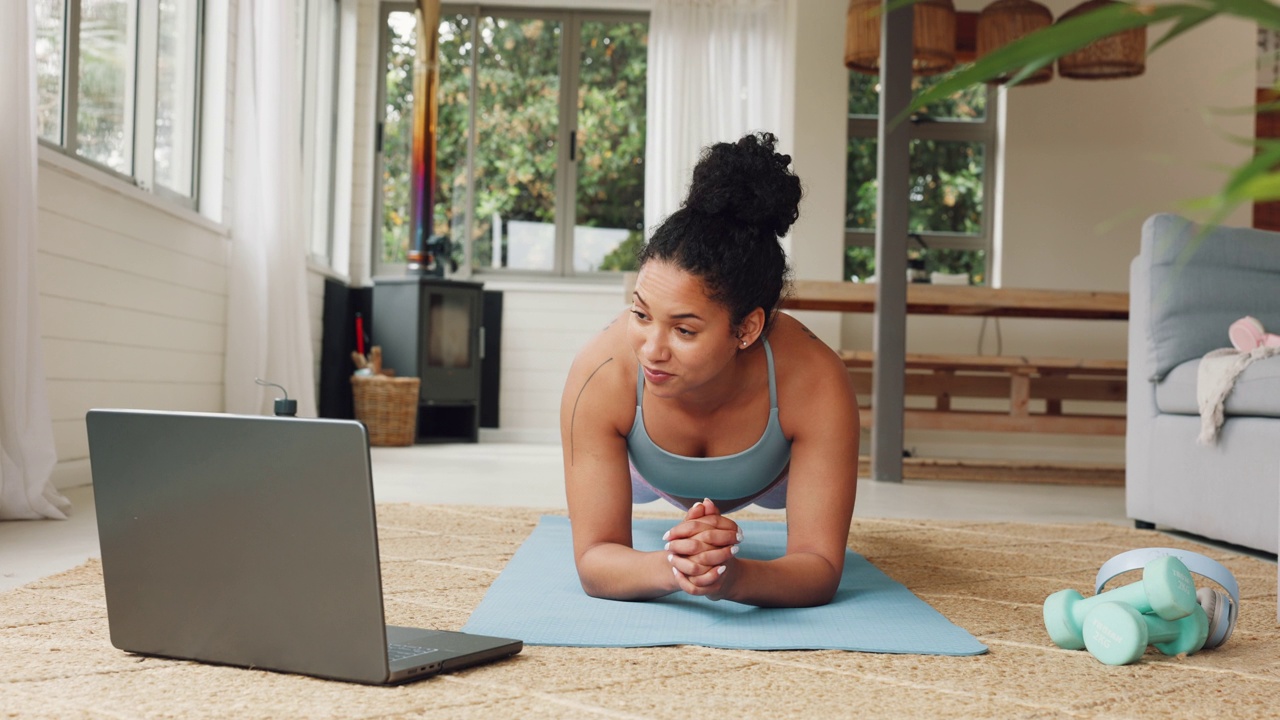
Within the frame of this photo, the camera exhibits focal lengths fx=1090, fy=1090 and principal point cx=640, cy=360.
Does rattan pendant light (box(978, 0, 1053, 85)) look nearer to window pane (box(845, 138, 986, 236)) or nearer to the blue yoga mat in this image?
window pane (box(845, 138, 986, 236))

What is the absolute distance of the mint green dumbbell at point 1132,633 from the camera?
4.34 ft

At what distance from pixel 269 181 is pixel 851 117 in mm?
3210

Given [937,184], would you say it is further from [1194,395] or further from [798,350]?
[798,350]

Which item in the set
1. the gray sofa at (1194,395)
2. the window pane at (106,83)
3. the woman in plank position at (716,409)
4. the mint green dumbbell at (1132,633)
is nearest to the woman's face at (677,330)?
the woman in plank position at (716,409)

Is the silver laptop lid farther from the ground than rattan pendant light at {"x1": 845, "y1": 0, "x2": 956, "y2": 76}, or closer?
closer

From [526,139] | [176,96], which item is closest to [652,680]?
[176,96]

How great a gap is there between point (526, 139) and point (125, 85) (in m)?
3.08

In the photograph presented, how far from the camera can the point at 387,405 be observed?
18.5 feet

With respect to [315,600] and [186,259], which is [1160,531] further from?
[186,259]

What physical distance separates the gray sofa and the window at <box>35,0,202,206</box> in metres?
3.05

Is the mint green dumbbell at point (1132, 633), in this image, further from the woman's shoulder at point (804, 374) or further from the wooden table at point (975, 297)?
the wooden table at point (975, 297)

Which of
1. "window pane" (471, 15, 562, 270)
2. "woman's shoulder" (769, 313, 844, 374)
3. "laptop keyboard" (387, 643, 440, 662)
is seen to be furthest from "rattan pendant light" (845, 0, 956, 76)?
"laptop keyboard" (387, 643, 440, 662)

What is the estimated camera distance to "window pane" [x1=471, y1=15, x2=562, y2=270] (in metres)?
6.55

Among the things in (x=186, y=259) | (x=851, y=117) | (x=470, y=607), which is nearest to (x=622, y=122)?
(x=851, y=117)
